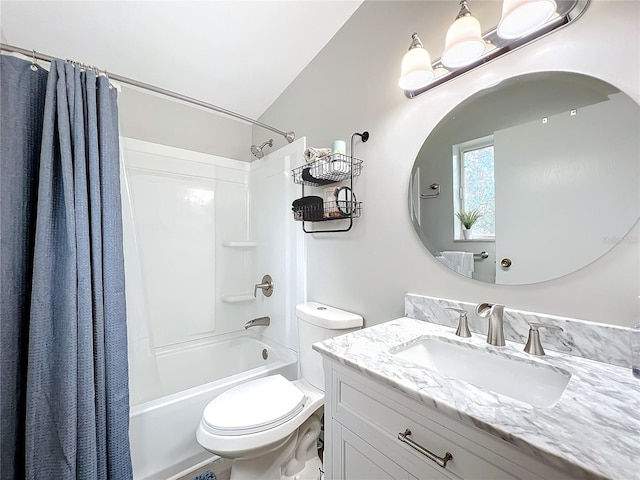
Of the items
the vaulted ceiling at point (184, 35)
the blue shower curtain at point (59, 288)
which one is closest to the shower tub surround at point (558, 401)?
the blue shower curtain at point (59, 288)

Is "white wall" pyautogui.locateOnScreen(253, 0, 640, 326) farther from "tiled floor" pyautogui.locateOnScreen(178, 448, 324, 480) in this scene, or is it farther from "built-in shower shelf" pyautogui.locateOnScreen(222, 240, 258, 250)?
"tiled floor" pyautogui.locateOnScreen(178, 448, 324, 480)

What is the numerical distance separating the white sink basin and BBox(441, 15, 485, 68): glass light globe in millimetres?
996

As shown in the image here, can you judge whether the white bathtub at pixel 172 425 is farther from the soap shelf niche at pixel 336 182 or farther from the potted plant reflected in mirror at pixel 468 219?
the potted plant reflected in mirror at pixel 468 219

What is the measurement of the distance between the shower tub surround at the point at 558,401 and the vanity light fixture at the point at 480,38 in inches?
34.6

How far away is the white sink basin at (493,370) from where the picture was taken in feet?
2.20

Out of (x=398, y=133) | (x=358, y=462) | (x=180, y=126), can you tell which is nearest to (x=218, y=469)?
(x=358, y=462)

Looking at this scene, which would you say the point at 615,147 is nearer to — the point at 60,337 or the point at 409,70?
the point at 409,70

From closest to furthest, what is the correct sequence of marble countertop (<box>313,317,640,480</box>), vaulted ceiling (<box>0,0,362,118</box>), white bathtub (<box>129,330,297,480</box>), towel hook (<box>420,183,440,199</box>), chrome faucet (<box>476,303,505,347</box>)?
marble countertop (<box>313,317,640,480</box>) → chrome faucet (<box>476,303,505,347</box>) → towel hook (<box>420,183,440,199</box>) → white bathtub (<box>129,330,297,480</box>) → vaulted ceiling (<box>0,0,362,118</box>)

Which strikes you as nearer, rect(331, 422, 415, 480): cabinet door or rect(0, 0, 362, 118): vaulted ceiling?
rect(331, 422, 415, 480): cabinet door

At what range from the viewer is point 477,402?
531 millimetres

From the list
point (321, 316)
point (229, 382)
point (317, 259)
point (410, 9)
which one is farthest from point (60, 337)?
point (410, 9)

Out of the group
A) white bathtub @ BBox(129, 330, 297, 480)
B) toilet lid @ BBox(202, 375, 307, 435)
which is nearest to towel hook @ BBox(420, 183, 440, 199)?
toilet lid @ BBox(202, 375, 307, 435)

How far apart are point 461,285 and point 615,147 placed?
58cm

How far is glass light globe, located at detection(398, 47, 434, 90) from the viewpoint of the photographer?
3.28 ft
